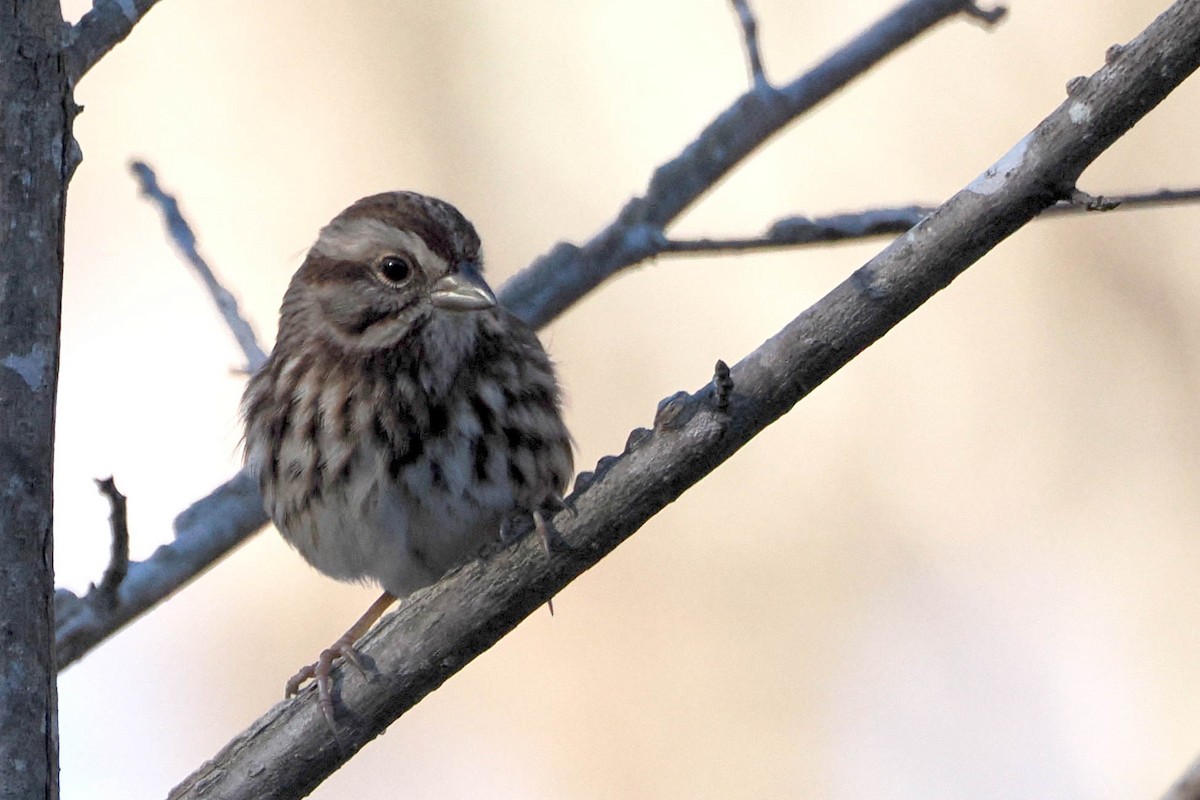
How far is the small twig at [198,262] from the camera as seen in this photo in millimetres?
4512

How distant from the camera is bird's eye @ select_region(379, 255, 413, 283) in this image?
4012 mm

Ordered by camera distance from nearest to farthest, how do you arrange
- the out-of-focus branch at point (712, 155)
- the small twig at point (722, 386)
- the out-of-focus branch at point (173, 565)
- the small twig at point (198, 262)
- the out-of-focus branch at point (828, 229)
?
the small twig at point (722, 386)
the out-of-focus branch at point (828, 229)
the out-of-focus branch at point (173, 565)
the out-of-focus branch at point (712, 155)
the small twig at point (198, 262)

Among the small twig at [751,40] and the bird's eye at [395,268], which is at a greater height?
the small twig at [751,40]

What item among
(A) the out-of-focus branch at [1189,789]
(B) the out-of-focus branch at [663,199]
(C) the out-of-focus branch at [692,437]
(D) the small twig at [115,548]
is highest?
(B) the out-of-focus branch at [663,199]

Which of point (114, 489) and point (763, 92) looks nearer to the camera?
point (114, 489)

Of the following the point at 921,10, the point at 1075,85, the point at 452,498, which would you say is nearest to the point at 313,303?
the point at 452,498

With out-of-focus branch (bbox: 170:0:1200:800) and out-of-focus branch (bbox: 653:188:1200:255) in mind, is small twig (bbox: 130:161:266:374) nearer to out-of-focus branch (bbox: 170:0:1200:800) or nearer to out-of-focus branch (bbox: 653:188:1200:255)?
out-of-focus branch (bbox: 653:188:1200:255)

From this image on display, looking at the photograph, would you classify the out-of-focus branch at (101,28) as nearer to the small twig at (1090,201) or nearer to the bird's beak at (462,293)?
the bird's beak at (462,293)

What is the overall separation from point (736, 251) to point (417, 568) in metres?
1.08

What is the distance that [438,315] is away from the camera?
395 cm

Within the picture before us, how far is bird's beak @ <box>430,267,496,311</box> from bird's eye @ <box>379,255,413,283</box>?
0.09 m

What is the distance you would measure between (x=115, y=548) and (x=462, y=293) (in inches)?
39.2

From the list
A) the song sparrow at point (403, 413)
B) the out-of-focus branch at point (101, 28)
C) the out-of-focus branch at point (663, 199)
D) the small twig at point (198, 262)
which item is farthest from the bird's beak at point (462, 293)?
the out-of-focus branch at point (101, 28)

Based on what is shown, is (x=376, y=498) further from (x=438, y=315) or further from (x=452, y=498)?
(x=438, y=315)
